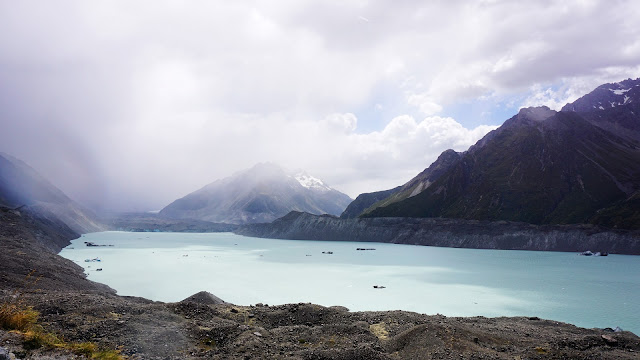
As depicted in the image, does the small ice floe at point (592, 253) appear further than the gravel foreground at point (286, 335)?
Yes

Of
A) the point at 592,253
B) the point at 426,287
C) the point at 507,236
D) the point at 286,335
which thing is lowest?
the point at 426,287

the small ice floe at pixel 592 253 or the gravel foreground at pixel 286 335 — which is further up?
the gravel foreground at pixel 286 335

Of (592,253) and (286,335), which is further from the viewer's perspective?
(592,253)

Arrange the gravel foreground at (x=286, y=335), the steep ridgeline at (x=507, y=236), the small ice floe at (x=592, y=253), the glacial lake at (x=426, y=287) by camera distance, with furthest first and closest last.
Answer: the steep ridgeline at (x=507, y=236) < the small ice floe at (x=592, y=253) < the glacial lake at (x=426, y=287) < the gravel foreground at (x=286, y=335)

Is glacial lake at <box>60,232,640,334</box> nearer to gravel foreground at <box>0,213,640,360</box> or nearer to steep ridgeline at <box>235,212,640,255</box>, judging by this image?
gravel foreground at <box>0,213,640,360</box>

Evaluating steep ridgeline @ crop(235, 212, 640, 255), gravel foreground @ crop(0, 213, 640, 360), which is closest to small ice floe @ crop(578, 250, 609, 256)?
steep ridgeline @ crop(235, 212, 640, 255)

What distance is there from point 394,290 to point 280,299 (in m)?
16.5

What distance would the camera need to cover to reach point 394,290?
5362cm

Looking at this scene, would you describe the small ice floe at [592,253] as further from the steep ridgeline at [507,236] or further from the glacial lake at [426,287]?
the glacial lake at [426,287]

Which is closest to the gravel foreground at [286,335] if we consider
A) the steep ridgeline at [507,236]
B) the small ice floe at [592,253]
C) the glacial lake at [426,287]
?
the glacial lake at [426,287]

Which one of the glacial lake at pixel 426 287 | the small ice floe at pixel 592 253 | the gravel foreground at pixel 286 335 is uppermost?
the gravel foreground at pixel 286 335

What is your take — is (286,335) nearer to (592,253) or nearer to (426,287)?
(426,287)

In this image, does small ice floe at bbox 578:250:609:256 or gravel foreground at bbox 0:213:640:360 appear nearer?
gravel foreground at bbox 0:213:640:360

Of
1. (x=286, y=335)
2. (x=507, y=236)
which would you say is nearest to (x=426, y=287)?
(x=286, y=335)
